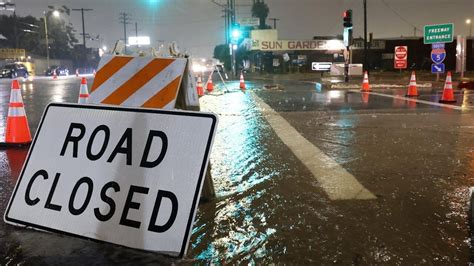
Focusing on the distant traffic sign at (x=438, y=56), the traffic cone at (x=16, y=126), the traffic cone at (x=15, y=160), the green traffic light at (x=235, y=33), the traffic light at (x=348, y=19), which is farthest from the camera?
the green traffic light at (x=235, y=33)

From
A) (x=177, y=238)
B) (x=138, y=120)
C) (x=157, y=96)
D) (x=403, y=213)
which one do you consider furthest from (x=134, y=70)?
(x=403, y=213)

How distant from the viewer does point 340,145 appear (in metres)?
7.25

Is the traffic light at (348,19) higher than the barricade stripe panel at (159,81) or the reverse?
higher

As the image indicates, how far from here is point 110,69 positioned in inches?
169

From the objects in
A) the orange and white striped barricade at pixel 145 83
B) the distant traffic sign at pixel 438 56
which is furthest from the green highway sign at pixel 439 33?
the orange and white striped barricade at pixel 145 83

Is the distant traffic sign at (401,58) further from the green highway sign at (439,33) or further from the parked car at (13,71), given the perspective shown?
the parked car at (13,71)

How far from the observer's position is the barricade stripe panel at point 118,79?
4.19 meters

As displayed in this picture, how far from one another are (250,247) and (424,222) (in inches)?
59.5

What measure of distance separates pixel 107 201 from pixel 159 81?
135 cm

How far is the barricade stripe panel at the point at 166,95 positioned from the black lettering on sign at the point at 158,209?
1.28 m

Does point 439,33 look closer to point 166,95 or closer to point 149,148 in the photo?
point 166,95

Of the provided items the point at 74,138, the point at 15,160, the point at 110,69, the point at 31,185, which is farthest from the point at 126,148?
the point at 15,160

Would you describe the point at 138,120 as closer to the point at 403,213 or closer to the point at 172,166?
the point at 172,166

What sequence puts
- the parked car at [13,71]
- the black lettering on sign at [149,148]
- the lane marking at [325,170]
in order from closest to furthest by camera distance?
the black lettering on sign at [149,148] → the lane marking at [325,170] → the parked car at [13,71]
